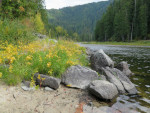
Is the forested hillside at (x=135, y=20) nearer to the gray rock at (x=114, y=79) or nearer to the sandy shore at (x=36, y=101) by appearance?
the gray rock at (x=114, y=79)

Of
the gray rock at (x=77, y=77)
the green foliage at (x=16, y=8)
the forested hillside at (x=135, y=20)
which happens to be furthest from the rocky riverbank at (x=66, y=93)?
the forested hillside at (x=135, y=20)

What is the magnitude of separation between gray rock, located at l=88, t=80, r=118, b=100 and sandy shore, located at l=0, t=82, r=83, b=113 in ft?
1.57

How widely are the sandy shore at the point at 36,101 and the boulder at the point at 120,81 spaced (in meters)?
1.85

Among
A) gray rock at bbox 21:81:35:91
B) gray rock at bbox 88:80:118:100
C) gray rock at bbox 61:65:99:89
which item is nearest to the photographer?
gray rock at bbox 21:81:35:91

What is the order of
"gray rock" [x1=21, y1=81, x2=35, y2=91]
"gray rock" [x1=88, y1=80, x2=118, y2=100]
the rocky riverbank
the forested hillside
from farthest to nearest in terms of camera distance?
the forested hillside, "gray rock" [x1=88, y1=80, x2=118, y2=100], "gray rock" [x1=21, y1=81, x2=35, y2=91], the rocky riverbank

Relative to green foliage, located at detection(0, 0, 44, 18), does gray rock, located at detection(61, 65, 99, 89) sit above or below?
below

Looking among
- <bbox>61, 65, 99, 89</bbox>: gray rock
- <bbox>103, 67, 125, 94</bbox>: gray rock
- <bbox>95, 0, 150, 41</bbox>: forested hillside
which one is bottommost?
<bbox>103, 67, 125, 94</bbox>: gray rock

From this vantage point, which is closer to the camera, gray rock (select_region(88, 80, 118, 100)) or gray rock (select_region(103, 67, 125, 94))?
gray rock (select_region(88, 80, 118, 100))

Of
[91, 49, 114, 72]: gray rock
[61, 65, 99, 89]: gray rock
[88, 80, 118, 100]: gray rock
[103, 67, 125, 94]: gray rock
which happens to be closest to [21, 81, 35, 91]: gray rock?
[61, 65, 99, 89]: gray rock

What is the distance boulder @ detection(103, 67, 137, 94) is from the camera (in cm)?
484

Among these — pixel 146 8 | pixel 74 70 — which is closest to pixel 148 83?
pixel 74 70

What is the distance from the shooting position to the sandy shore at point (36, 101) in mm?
2949

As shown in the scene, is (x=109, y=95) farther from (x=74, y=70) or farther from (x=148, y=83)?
(x=148, y=83)

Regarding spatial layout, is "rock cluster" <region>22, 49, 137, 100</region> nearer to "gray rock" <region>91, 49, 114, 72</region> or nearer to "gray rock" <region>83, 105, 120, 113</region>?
"gray rock" <region>83, 105, 120, 113</region>
